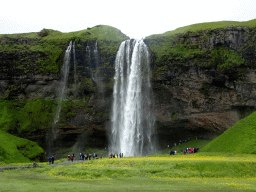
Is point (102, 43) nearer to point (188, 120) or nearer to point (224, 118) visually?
point (188, 120)

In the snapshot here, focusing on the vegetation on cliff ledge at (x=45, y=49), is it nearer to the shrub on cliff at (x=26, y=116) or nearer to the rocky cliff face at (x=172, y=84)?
the rocky cliff face at (x=172, y=84)

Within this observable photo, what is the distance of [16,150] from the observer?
40.3 metres

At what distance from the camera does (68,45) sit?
5525 centimetres

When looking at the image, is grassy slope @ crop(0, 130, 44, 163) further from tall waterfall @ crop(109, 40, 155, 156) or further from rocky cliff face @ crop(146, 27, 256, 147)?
rocky cliff face @ crop(146, 27, 256, 147)

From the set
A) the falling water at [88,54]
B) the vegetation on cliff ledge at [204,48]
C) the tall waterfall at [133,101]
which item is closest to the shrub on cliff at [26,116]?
the falling water at [88,54]

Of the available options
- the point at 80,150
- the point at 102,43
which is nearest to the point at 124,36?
the point at 102,43

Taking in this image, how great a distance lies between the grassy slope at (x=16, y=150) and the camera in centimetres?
3694

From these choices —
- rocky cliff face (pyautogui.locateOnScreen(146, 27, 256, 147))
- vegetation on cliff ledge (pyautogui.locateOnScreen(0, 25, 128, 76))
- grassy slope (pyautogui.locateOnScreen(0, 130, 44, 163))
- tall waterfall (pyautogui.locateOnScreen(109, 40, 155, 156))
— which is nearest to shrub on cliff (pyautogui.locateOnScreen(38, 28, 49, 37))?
vegetation on cliff ledge (pyautogui.locateOnScreen(0, 25, 128, 76))

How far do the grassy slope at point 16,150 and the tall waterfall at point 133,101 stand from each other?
16.1 meters

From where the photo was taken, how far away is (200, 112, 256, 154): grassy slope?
101 ft

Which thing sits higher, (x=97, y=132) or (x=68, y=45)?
(x=68, y=45)

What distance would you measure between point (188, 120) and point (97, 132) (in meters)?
19.8

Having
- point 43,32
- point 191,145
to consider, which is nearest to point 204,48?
point 191,145

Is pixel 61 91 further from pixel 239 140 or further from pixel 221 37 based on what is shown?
pixel 239 140
